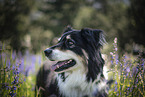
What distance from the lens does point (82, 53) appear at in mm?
2406

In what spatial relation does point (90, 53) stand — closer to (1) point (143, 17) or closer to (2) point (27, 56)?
(2) point (27, 56)

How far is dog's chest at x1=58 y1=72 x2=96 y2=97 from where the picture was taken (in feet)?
8.02

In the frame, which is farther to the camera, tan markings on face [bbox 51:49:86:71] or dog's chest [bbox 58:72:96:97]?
dog's chest [bbox 58:72:96:97]

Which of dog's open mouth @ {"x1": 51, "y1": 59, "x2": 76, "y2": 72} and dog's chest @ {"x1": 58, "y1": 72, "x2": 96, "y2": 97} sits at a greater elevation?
dog's open mouth @ {"x1": 51, "y1": 59, "x2": 76, "y2": 72}

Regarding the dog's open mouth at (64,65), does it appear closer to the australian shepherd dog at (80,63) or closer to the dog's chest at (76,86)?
the australian shepherd dog at (80,63)

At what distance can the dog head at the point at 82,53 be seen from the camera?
A: 7.76ft

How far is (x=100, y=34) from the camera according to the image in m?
2.37

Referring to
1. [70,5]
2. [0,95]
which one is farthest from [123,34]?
[70,5]

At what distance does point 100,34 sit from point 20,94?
6.43ft

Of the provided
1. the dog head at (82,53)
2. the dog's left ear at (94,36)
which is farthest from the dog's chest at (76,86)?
the dog's left ear at (94,36)

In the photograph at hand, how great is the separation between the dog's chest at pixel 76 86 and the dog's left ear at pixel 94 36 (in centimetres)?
67

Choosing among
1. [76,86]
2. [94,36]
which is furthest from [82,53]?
[76,86]

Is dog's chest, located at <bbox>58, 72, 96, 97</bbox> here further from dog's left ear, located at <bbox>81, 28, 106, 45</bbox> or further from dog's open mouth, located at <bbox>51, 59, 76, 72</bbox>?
dog's left ear, located at <bbox>81, 28, 106, 45</bbox>

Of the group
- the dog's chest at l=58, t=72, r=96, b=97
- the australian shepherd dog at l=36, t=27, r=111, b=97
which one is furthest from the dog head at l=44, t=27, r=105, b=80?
the dog's chest at l=58, t=72, r=96, b=97
